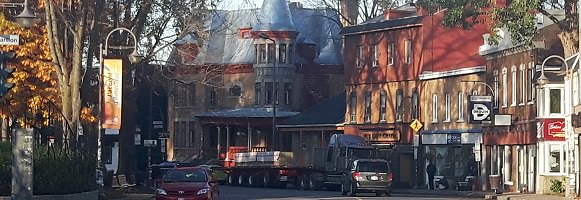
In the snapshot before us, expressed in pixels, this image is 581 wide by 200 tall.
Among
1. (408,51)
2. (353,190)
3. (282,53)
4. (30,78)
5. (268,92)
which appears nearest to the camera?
(30,78)

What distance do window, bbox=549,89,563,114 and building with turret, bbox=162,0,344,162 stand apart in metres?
37.7

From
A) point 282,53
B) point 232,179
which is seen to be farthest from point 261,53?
point 232,179

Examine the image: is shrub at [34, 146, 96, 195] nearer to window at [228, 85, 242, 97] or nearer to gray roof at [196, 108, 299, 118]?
gray roof at [196, 108, 299, 118]

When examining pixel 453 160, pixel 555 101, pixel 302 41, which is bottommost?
pixel 453 160

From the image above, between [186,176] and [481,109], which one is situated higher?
[481,109]

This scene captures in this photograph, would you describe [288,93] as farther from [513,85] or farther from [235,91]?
[513,85]

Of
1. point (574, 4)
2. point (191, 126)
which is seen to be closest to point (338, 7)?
point (191, 126)

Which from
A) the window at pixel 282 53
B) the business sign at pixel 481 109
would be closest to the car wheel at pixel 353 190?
the business sign at pixel 481 109

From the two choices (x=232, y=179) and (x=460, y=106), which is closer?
(x=460, y=106)

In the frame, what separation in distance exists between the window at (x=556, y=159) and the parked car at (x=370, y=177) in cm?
794

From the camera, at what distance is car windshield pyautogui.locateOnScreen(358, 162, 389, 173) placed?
2088 inches

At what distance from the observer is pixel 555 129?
53.6m

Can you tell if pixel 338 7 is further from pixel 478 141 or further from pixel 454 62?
pixel 478 141

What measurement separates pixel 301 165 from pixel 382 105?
975 cm
